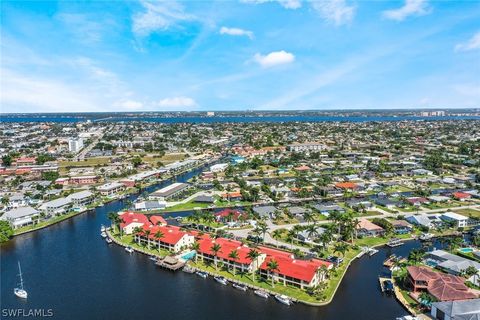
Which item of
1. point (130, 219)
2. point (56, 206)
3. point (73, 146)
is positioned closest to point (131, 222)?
point (130, 219)

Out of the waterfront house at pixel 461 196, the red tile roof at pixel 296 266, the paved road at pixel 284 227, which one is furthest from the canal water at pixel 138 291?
the waterfront house at pixel 461 196

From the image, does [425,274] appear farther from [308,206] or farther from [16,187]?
[16,187]

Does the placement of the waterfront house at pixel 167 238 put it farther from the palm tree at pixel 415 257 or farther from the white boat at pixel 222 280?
the palm tree at pixel 415 257

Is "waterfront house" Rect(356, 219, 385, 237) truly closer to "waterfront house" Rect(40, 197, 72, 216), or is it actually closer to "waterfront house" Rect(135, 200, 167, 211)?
"waterfront house" Rect(135, 200, 167, 211)

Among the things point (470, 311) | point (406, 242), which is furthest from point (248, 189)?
point (470, 311)

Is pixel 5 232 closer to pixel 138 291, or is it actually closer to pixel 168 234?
pixel 168 234

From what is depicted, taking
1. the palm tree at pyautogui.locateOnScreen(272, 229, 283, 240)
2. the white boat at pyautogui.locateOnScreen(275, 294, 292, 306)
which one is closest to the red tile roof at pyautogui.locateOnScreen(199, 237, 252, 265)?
the white boat at pyautogui.locateOnScreen(275, 294, 292, 306)
